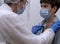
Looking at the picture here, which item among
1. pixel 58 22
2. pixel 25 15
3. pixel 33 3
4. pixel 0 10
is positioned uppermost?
pixel 0 10

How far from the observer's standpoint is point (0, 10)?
1.55 meters

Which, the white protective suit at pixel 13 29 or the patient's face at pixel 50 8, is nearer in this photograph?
the white protective suit at pixel 13 29

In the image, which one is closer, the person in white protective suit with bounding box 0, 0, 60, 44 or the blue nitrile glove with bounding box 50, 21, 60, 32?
the person in white protective suit with bounding box 0, 0, 60, 44

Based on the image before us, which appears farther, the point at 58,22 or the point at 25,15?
the point at 25,15

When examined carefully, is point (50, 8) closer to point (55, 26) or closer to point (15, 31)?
point (55, 26)

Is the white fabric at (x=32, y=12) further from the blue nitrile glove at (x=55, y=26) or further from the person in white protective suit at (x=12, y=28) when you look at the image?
the person in white protective suit at (x=12, y=28)

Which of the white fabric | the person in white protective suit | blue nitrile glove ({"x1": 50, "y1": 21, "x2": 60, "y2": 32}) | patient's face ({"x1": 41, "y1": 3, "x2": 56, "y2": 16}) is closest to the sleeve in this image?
the person in white protective suit

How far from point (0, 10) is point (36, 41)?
40cm

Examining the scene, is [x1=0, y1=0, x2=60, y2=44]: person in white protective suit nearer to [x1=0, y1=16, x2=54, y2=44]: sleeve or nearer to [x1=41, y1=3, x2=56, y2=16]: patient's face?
[x1=0, y1=16, x2=54, y2=44]: sleeve

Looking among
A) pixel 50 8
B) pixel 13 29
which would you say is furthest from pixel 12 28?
pixel 50 8

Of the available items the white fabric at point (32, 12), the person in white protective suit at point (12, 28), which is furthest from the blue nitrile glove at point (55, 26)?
the white fabric at point (32, 12)

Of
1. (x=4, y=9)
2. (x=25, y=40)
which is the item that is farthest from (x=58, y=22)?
(x=4, y=9)

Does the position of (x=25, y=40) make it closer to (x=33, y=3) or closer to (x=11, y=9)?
(x=11, y=9)

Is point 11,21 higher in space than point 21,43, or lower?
higher
